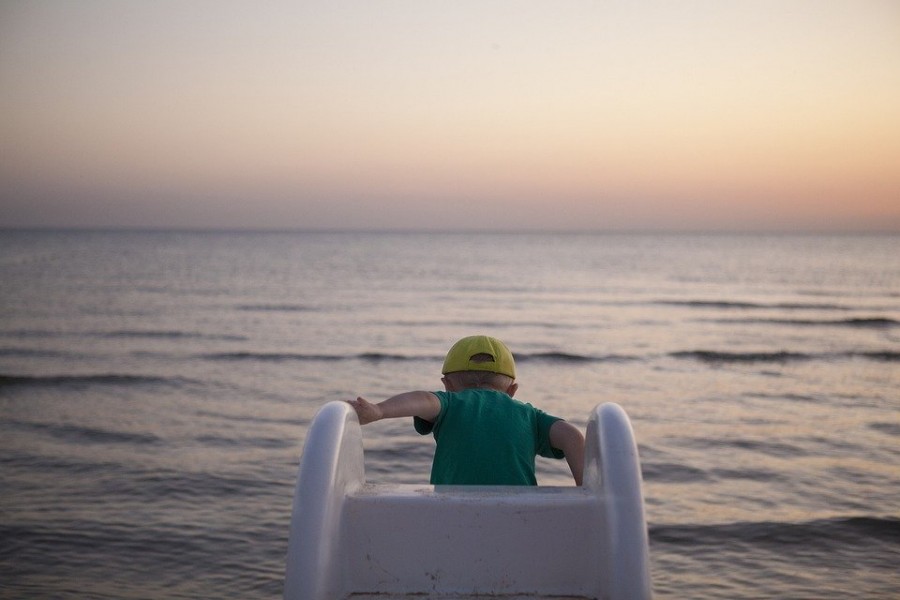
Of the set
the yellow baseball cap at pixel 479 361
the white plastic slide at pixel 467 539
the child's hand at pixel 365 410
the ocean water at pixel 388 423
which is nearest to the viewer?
the white plastic slide at pixel 467 539

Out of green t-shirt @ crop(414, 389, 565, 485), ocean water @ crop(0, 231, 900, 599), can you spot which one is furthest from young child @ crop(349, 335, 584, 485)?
ocean water @ crop(0, 231, 900, 599)

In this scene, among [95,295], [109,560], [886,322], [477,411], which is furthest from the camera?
[95,295]

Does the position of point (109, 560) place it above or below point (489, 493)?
below

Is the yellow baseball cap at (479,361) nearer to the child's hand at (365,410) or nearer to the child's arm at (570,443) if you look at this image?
the child's arm at (570,443)

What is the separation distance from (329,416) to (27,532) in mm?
4651

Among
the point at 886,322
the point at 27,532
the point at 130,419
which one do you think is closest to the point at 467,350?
the point at 27,532

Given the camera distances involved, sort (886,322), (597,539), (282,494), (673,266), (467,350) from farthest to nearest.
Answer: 1. (673,266)
2. (886,322)
3. (282,494)
4. (467,350)
5. (597,539)

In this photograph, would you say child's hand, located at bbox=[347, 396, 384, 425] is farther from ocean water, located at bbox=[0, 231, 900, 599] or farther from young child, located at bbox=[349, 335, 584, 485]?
ocean water, located at bbox=[0, 231, 900, 599]

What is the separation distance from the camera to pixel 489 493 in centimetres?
255

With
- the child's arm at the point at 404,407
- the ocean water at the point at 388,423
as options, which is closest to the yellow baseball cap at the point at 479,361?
the child's arm at the point at 404,407

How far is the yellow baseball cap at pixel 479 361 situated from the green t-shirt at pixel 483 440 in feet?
0.52

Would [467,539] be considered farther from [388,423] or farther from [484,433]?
[388,423]

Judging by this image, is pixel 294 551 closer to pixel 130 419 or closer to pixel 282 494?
pixel 282 494

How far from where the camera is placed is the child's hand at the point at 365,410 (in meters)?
2.79
